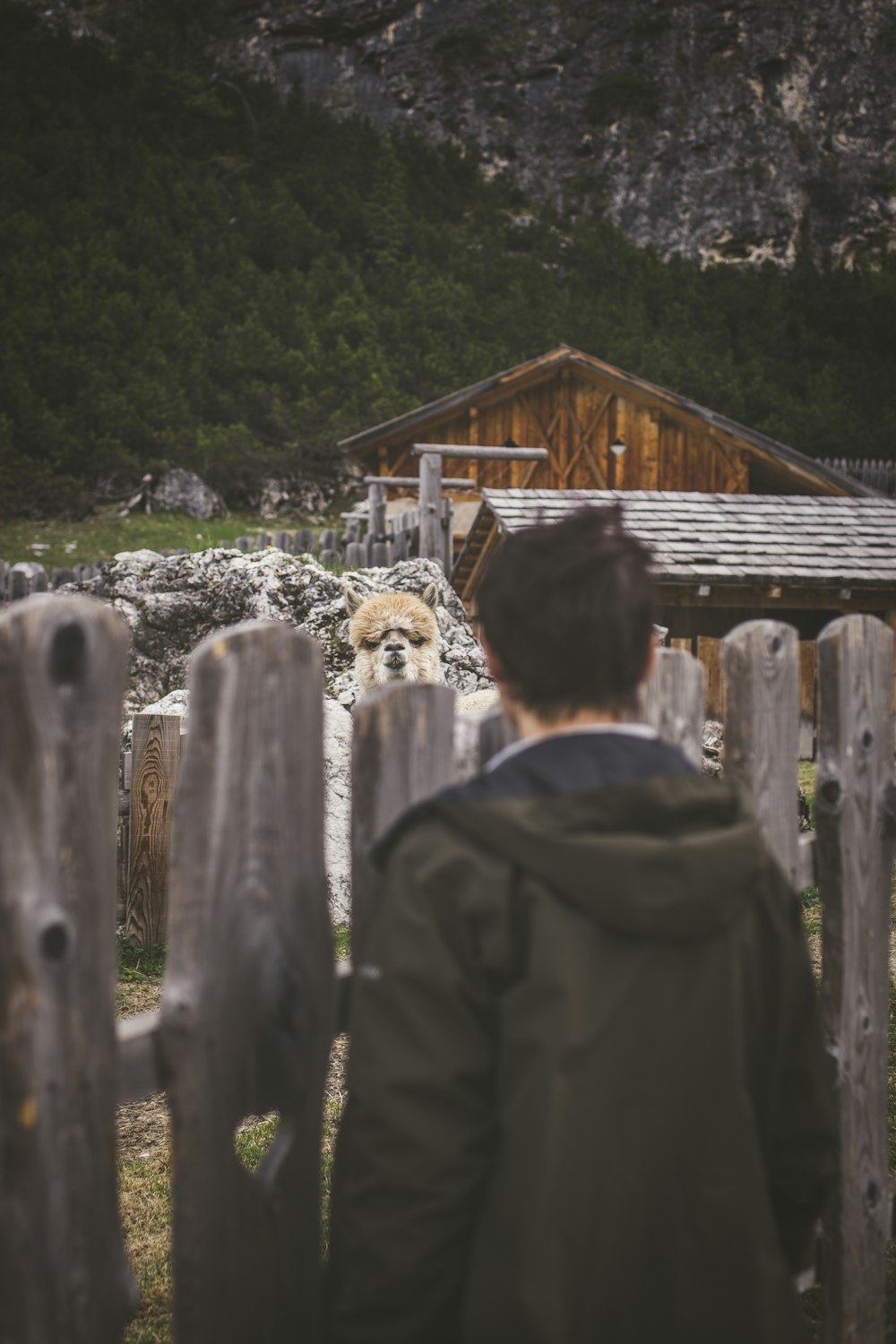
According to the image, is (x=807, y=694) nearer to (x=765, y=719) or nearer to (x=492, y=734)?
(x=765, y=719)

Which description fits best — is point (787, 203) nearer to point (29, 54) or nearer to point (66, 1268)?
point (29, 54)

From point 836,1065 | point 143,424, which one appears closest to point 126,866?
point 836,1065

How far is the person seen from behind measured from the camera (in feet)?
4.69

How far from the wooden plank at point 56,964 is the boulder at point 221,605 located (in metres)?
8.19

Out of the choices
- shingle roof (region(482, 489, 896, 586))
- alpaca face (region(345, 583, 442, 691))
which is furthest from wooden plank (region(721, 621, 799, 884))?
shingle roof (region(482, 489, 896, 586))

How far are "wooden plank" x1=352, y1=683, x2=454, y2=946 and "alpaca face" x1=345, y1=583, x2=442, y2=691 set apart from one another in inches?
194

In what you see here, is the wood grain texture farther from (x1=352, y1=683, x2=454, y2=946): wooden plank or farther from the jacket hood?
the jacket hood

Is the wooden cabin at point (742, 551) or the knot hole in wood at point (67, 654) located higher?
the wooden cabin at point (742, 551)

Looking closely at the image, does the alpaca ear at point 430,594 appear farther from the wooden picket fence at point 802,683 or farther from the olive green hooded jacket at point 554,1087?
the wooden picket fence at point 802,683

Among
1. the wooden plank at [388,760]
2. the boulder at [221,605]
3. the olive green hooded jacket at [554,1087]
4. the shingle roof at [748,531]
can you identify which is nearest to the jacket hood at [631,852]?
the olive green hooded jacket at [554,1087]

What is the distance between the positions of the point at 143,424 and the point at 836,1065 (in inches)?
1249

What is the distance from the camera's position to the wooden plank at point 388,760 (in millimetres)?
1842

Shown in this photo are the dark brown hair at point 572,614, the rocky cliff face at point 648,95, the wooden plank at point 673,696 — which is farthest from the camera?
the rocky cliff face at point 648,95

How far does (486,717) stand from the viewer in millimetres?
1971
